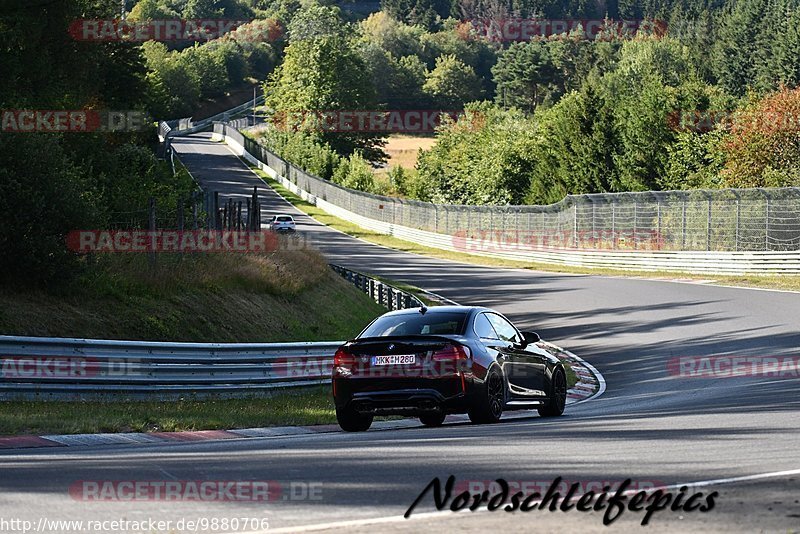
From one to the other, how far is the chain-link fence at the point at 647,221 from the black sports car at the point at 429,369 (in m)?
28.9

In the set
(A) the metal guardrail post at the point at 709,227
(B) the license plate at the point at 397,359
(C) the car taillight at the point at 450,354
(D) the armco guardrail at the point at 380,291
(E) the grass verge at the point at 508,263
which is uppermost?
(C) the car taillight at the point at 450,354

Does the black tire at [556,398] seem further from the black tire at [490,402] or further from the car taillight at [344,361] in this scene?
the car taillight at [344,361]

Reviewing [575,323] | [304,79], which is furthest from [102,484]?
[304,79]

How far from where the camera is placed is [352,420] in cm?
1441

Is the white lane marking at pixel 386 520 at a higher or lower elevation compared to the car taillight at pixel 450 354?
higher

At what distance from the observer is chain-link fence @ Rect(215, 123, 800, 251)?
42312 millimetres

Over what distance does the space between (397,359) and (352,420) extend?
44.8 inches

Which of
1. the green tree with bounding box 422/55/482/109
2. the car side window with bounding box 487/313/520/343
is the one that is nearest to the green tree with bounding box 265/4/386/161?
the green tree with bounding box 422/55/482/109

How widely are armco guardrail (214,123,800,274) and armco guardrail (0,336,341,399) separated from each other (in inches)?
1002

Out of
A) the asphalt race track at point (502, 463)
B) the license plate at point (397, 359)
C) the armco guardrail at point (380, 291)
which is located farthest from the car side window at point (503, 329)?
the armco guardrail at point (380, 291)

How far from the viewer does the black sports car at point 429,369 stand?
13641 mm

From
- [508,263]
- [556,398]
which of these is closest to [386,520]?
[556,398]

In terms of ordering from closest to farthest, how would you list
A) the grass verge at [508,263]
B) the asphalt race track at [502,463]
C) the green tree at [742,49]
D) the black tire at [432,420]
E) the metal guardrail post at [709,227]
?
the asphalt race track at [502,463]
the black tire at [432,420]
the grass verge at [508,263]
the metal guardrail post at [709,227]
the green tree at [742,49]

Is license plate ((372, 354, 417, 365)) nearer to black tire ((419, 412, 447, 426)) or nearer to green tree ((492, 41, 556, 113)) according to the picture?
black tire ((419, 412, 447, 426))
